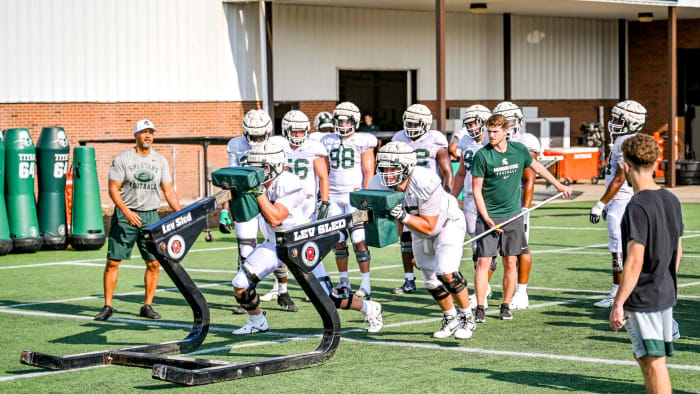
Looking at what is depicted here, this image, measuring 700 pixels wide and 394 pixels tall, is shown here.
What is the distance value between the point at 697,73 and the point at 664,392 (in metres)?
28.7

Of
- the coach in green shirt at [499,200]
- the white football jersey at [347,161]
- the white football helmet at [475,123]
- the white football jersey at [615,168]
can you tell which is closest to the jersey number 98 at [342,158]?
the white football jersey at [347,161]

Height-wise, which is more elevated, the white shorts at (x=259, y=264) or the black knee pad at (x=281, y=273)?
the white shorts at (x=259, y=264)

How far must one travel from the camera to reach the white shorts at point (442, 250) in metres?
Result: 8.66

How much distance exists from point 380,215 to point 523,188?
12.0 feet

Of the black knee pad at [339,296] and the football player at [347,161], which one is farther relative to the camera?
the football player at [347,161]

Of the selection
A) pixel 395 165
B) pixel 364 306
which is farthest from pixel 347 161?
pixel 395 165

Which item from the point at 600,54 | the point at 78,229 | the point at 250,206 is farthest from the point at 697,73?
the point at 250,206

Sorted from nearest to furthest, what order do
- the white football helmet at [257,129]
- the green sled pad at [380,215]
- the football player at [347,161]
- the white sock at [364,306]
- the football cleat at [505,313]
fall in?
the green sled pad at [380,215] → the white sock at [364,306] → the white football helmet at [257,129] → the football cleat at [505,313] → the football player at [347,161]

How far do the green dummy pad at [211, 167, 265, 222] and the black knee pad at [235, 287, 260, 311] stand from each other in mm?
811

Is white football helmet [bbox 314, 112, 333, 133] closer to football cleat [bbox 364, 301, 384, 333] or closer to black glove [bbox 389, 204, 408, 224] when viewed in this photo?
football cleat [bbox 364, 301, 384, 333]

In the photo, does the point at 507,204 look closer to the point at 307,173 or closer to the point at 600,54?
the point at 307,173

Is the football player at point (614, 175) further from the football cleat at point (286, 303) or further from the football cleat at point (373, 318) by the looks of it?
the football cleat at point (286, 303)

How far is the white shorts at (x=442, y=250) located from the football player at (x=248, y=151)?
1.67 meters

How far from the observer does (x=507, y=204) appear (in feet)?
32.6
